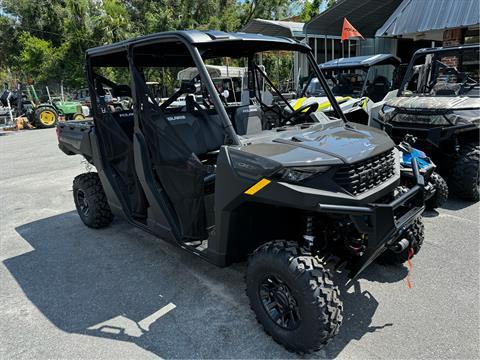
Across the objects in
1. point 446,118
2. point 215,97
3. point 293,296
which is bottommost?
point 293,296

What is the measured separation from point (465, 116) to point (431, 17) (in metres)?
7.35

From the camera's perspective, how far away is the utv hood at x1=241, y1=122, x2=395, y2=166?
2.28m

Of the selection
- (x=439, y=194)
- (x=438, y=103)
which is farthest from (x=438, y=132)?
(x=439, y=194)

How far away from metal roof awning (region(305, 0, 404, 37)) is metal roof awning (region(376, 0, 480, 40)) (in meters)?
3.91

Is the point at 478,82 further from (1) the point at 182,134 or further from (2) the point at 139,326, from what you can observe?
(2) the point at 139,326

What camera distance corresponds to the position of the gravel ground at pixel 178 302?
2.53 meters

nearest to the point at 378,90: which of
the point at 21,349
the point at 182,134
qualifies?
the point at 182,134

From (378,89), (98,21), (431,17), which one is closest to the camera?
(378,89)

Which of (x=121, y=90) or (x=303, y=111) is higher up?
(x=121, y=90)

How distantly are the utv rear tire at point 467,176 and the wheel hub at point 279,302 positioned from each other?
12.0 feet

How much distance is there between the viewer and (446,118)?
5.09m

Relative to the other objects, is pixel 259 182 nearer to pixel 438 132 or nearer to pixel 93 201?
pixel 93 201

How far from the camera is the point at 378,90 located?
29.5ft

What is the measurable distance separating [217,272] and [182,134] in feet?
4.32
